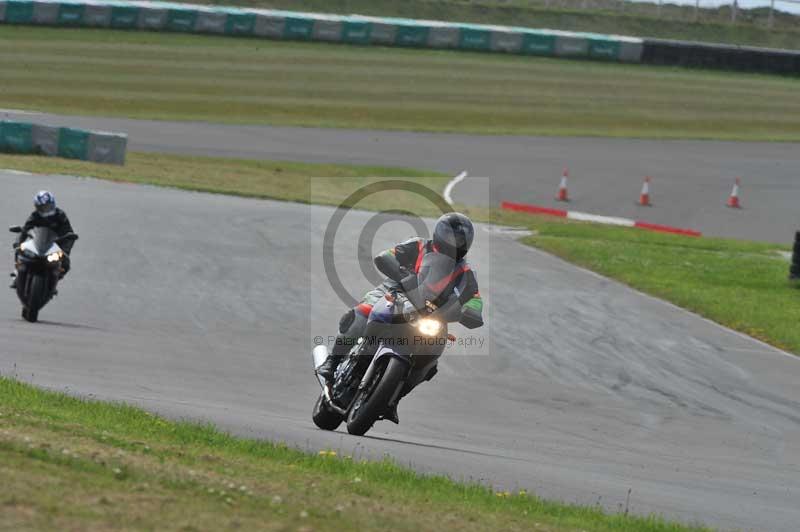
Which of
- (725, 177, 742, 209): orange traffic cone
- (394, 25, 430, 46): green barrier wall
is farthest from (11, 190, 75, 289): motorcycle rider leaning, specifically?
(394, 25, 430, 46): green barrier wall

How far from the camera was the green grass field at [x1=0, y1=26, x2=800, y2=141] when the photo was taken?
45.2 meters

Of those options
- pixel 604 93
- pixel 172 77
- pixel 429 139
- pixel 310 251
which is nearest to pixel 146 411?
pixel 310 251

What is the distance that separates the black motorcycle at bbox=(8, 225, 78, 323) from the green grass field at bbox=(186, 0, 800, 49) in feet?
161

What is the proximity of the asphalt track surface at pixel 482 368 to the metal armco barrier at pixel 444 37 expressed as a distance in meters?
31.7

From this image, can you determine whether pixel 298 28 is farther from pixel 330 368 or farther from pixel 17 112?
pixel 330 368

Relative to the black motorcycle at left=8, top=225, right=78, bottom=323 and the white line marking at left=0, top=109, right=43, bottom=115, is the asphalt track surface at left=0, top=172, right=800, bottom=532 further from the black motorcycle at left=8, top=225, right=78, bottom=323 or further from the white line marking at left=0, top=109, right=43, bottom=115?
the white line marking at left=0, top=109, right=43, bottom=115

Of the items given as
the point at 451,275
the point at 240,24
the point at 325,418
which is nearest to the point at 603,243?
the point at 325,418

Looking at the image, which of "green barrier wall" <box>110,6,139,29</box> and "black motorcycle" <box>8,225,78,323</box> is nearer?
"black motorcycle" <box>8,225,78,323</box>

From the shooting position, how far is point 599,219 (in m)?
32.0

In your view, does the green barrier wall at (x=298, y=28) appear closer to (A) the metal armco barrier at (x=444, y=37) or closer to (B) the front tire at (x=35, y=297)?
(A) the metal armco barrier at (x=444, y=37)

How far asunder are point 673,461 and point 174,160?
25504 mm

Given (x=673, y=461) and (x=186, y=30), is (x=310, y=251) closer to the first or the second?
(x=673, y=461)

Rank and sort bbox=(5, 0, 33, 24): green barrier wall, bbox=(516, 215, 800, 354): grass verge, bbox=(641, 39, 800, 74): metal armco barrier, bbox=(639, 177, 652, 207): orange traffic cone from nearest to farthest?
1. bbox=(516, 215, 800, 354): grass verge
2. bbox=(639, 177, 652, 207): orange traffic cone
3. bbox=(5, 0, 33, 24): green barrier wall
4. bbox=(641, 39, 800, 74): metal armco barrier

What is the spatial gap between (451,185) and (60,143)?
998cm
